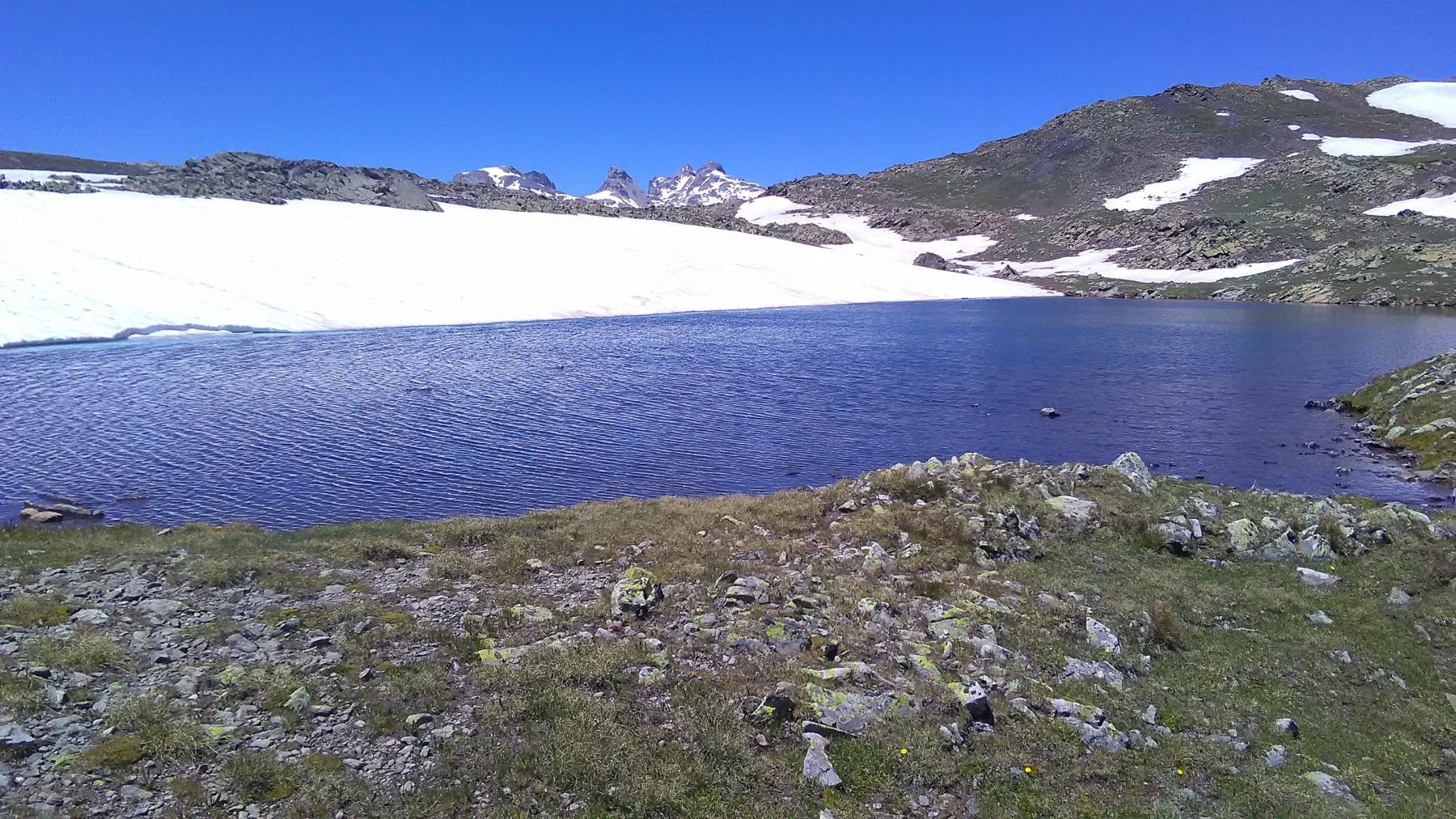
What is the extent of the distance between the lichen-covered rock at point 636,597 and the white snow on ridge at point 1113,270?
501ft

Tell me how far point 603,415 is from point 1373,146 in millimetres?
248657

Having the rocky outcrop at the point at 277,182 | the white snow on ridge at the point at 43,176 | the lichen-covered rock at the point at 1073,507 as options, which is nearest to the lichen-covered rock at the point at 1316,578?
the lichen-covered rock at the point at 1073,507

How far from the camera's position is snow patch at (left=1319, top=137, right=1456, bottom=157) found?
606ft

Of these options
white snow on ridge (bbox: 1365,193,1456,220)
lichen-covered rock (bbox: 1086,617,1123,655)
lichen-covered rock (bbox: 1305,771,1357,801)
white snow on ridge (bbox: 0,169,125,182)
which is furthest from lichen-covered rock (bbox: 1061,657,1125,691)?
white snow on ridge (bbox: 1365,193,1456,220)

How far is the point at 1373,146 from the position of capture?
191 meters

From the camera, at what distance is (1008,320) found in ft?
298

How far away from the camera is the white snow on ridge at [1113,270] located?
13362 centimetres

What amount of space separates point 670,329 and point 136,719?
69.2m

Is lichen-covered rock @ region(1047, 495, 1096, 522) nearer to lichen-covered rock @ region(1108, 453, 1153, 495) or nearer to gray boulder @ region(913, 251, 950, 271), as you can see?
lichen-covered rock @ region(1108, 453, 1153, 495)

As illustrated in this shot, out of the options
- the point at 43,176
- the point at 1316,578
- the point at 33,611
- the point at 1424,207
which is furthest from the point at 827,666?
the point at 1424,207

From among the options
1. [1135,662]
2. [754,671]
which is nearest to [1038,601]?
[1135,662]

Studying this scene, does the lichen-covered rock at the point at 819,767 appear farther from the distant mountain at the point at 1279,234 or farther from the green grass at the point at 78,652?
the distant mountain at the point at 1279,234

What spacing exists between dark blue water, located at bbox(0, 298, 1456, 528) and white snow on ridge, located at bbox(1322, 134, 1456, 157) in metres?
167

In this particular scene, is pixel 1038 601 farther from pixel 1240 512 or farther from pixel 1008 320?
pixel 1008 320
